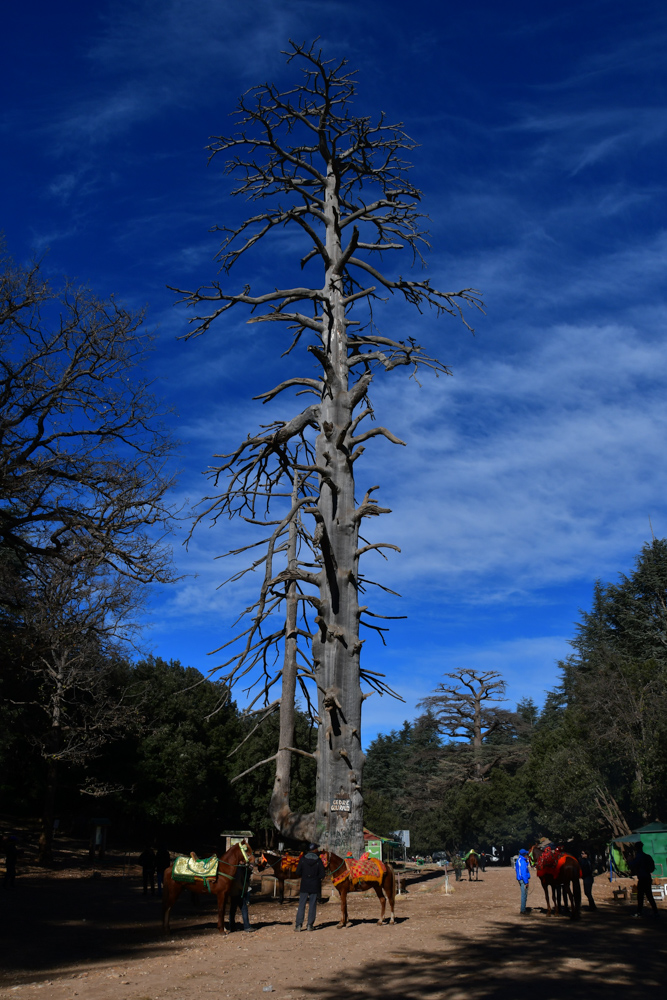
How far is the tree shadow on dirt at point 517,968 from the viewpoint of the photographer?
6344 mm

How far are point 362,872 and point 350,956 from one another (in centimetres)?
240

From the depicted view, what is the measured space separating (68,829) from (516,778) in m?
24.3

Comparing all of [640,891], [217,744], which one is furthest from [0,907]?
[217,744]

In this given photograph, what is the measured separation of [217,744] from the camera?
40531mm

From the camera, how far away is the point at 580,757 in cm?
3062

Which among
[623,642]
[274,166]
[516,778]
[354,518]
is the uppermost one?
[274,166]

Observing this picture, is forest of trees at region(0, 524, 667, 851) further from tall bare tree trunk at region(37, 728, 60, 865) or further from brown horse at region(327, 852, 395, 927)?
brown horse at region(327, 852, 395, 927)

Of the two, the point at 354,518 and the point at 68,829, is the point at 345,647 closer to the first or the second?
the point at 354,518

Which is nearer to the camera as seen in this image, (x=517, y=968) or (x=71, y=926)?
(x=517, y=968)

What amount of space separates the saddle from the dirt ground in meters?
0.76

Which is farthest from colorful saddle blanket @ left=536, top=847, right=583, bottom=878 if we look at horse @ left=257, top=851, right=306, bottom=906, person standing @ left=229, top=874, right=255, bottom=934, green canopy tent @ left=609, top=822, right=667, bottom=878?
green canopy tent @ left=609, top=822, right=667, bottom=878

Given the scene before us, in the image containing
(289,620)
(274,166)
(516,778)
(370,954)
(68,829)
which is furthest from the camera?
(516,778)

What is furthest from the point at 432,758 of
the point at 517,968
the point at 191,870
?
the point at 517,968

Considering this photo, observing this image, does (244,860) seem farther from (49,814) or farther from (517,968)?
(49,814)
